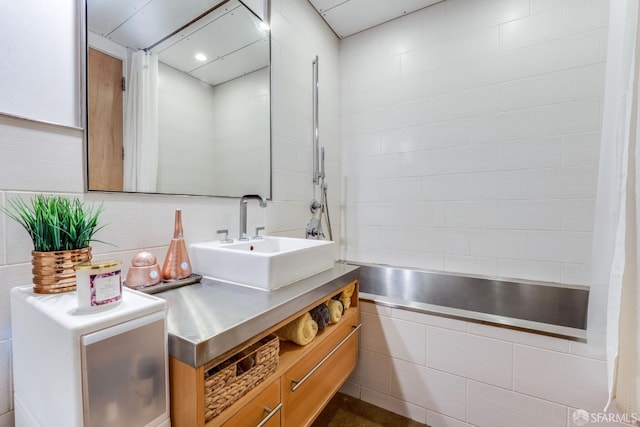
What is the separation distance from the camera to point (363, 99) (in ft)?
6.94

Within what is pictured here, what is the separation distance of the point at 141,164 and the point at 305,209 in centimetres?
100

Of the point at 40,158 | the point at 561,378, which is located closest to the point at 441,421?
the point at 561,378

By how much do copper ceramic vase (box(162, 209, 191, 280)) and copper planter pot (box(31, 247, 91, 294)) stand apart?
32cm

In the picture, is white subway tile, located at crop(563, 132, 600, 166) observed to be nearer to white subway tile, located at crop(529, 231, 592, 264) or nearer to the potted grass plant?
white subway tile, located at crop(529, 231, 592, 264)

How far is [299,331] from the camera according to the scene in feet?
3.24

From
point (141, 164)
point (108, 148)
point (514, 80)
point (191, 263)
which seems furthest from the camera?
point (514, 80)

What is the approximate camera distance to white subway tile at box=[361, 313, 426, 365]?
4.55 feet

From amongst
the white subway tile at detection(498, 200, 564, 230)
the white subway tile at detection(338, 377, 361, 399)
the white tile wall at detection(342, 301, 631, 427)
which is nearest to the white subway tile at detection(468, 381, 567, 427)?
the white tile wall at detection(342, 301, 631, 427)

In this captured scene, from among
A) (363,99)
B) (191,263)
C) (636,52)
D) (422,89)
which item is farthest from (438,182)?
(191,263)

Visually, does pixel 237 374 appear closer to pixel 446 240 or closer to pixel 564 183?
pixel 446 240

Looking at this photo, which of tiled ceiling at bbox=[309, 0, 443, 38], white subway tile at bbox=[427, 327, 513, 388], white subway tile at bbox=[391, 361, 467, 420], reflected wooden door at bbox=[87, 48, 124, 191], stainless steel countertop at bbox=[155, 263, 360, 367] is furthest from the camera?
tiled ceiling at bbox=[309, 0, 443, 38]

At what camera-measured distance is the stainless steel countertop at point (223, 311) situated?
620mm

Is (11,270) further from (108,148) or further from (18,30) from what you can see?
(18,30)

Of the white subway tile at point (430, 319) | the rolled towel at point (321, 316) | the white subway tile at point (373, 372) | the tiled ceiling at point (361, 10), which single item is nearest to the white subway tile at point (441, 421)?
the white subway tile at point (373, 372)
